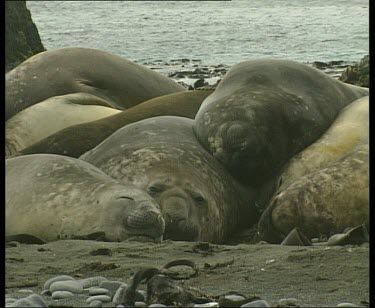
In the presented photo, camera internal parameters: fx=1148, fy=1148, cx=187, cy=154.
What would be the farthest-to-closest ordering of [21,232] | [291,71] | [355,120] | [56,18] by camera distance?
1. [56,18]
2. [291,71]
3. [355,120]
4. [21,232]

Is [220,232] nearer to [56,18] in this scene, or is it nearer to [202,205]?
[202,205]

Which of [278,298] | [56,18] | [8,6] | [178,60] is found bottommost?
[56,18]

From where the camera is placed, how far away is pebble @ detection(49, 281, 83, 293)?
4.05m

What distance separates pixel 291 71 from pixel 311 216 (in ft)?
4.74

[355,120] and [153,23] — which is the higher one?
[355,120]

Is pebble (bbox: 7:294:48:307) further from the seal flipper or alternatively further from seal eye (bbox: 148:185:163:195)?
seal eye (bbox: 148:185:163:195)

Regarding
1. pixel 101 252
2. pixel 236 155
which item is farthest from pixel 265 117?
pixel 101 252

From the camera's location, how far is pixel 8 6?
13305 millimetres

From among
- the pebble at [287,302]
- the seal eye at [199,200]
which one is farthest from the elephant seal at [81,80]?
the pebble at [287,302]

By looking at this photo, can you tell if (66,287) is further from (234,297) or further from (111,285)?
(234,297)

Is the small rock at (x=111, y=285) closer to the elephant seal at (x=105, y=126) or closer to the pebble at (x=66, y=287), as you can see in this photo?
the pebble at (x=66, y=287)

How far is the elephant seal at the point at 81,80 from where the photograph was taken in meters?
9.23

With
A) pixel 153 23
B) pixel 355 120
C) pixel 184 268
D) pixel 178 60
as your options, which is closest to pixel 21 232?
pixel 184 268

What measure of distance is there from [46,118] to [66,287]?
14.8 ft
